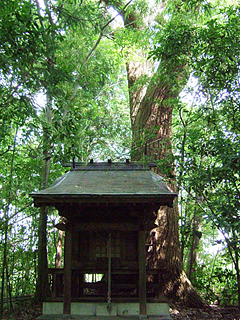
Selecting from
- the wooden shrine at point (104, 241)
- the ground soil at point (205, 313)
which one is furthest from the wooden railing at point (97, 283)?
the ground soil at point (205, 313)

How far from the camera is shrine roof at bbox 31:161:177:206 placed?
15.3 feet

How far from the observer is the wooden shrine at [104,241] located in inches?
188

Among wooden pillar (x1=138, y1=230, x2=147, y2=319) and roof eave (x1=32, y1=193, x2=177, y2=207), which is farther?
wooden pillar (x1=138, y1=230, x2=147, y2=319)

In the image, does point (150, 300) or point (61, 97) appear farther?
point (61, 97)

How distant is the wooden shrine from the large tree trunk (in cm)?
68

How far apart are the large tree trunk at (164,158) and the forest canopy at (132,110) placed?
0.04 m

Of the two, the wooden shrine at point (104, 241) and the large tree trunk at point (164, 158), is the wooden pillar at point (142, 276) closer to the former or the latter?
the wooden shrine at point (104, 241)

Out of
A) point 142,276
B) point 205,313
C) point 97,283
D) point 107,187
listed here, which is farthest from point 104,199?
point 205,313

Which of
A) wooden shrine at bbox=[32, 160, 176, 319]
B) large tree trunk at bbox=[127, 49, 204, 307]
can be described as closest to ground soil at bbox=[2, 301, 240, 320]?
large tree trunk at bbox=[127, 49, 204, 307]

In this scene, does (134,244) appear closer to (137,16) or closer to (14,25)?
(14,25)

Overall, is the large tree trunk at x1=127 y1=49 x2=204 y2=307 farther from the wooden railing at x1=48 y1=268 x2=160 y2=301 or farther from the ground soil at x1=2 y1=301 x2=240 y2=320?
the wooden railing at x1=48 y1=268 x2=160 y2=301

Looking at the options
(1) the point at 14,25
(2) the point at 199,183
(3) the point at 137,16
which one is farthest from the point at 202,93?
(3) the point at 137,16

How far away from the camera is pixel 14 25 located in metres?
4.27

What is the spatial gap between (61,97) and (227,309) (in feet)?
17.3
